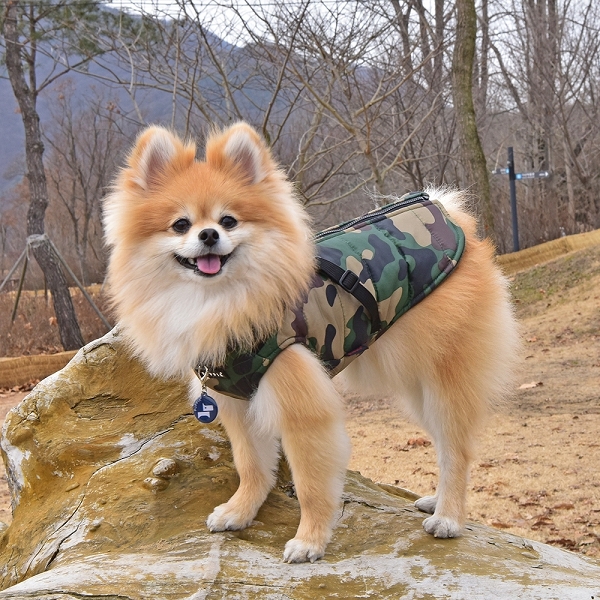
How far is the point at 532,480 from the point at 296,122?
31.0 feet

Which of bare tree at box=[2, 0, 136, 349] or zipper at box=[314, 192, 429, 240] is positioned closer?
zipper at box=[314, 192, 429, 240]

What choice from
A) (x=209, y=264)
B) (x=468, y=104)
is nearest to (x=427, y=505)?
(x=209, y=264)

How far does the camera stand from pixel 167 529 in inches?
107

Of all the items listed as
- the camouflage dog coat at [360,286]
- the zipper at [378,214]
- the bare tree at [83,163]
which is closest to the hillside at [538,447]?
the camouflage dog coat at [360,286]

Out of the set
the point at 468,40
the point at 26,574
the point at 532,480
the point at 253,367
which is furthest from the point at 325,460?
the point at 468,40

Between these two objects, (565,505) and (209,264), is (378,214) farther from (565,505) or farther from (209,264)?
(565,505)

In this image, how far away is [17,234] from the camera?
2619cm

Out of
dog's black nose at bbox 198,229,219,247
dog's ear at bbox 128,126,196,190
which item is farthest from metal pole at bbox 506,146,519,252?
dog's black nose at bbox 198,229,219,247

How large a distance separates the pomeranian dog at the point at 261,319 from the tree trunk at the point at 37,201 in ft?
26.6

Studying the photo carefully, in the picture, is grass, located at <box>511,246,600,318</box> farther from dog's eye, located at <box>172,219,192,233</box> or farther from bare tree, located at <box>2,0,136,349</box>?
dog's eye, located at <box>172,219,192,233</box>

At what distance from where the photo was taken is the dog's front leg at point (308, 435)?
8.02 feet

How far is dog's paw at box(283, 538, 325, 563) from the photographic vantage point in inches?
95.4

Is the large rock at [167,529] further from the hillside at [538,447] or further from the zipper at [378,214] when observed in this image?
the zipper at [378,214]

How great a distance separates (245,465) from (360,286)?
0.90 metres
